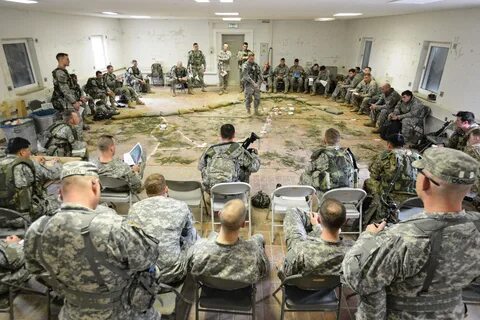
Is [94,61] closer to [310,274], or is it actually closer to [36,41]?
[36,41]

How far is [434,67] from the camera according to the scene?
7.17 meters

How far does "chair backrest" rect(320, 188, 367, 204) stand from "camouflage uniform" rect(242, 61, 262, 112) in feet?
18.8

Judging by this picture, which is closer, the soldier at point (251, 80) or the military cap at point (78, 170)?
the military cap at point (78, 170)

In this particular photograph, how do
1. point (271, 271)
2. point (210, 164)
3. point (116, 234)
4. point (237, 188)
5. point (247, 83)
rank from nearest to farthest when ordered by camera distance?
point (116, 234) → point (271, 271) → point (237, 188) → point (210, 164) → point (247, 83)

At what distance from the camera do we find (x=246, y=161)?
12.3ft

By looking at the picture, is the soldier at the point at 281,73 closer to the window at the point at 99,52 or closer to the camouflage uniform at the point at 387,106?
the camouflage uniform at the point at 387,106

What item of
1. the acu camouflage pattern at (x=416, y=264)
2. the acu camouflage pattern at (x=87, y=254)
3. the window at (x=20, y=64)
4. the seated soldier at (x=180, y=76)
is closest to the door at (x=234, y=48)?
the seated soldier at (x=180, y=76)

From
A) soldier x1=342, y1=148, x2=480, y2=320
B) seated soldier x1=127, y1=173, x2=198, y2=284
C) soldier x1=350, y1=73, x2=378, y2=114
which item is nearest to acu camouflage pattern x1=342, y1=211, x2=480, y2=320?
soldier x1=342, y1=148, x2=480, y2=320

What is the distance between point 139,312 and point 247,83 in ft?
23.7

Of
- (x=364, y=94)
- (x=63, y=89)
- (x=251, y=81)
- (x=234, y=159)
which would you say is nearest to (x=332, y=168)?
(x=234, y=159)

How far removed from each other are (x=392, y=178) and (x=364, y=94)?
627 centimetres

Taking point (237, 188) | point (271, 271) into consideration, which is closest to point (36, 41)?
point (237, 188)

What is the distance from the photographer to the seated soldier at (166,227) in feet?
7.49

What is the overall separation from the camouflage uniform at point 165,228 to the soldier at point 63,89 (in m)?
5.23
